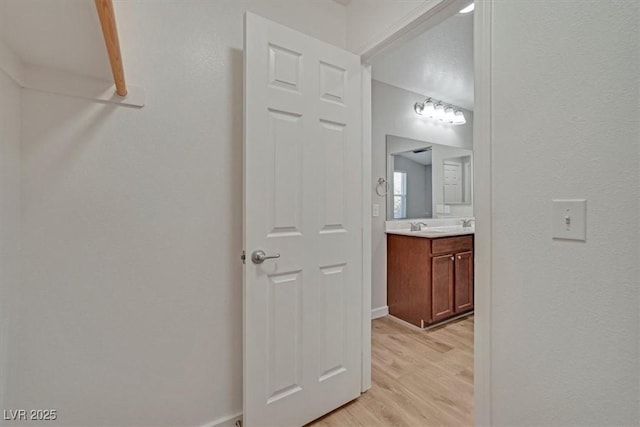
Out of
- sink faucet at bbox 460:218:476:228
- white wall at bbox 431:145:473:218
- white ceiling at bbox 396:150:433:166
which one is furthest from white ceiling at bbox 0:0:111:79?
sink faucet at bbox 460:218:476:228

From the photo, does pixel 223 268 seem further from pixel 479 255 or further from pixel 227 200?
pixel 479 255

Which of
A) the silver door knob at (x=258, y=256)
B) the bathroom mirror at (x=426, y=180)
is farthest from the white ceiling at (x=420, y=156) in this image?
the silver door knob at (x=258, y=256)

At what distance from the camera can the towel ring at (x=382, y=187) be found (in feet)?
9.52

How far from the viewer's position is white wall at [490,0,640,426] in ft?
2.42

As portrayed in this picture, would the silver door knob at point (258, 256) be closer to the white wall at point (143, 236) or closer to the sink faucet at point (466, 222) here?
the white wall at point (143, 236)

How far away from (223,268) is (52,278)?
0.62 metres

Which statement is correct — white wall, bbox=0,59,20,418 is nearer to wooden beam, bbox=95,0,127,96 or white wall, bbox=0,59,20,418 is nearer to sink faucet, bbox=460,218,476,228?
wooden beam, bbox=95,0,127,96

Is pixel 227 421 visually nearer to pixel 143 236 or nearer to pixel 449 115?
pixel 143 236

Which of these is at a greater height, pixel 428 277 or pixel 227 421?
pixel 428 277

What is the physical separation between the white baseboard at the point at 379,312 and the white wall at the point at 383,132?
0.11 feet

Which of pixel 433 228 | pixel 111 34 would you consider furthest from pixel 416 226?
pixel 111 34

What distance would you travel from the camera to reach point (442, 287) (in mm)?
2607

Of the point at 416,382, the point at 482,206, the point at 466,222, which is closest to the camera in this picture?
the point at 482,206

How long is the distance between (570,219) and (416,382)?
58.3 inches
